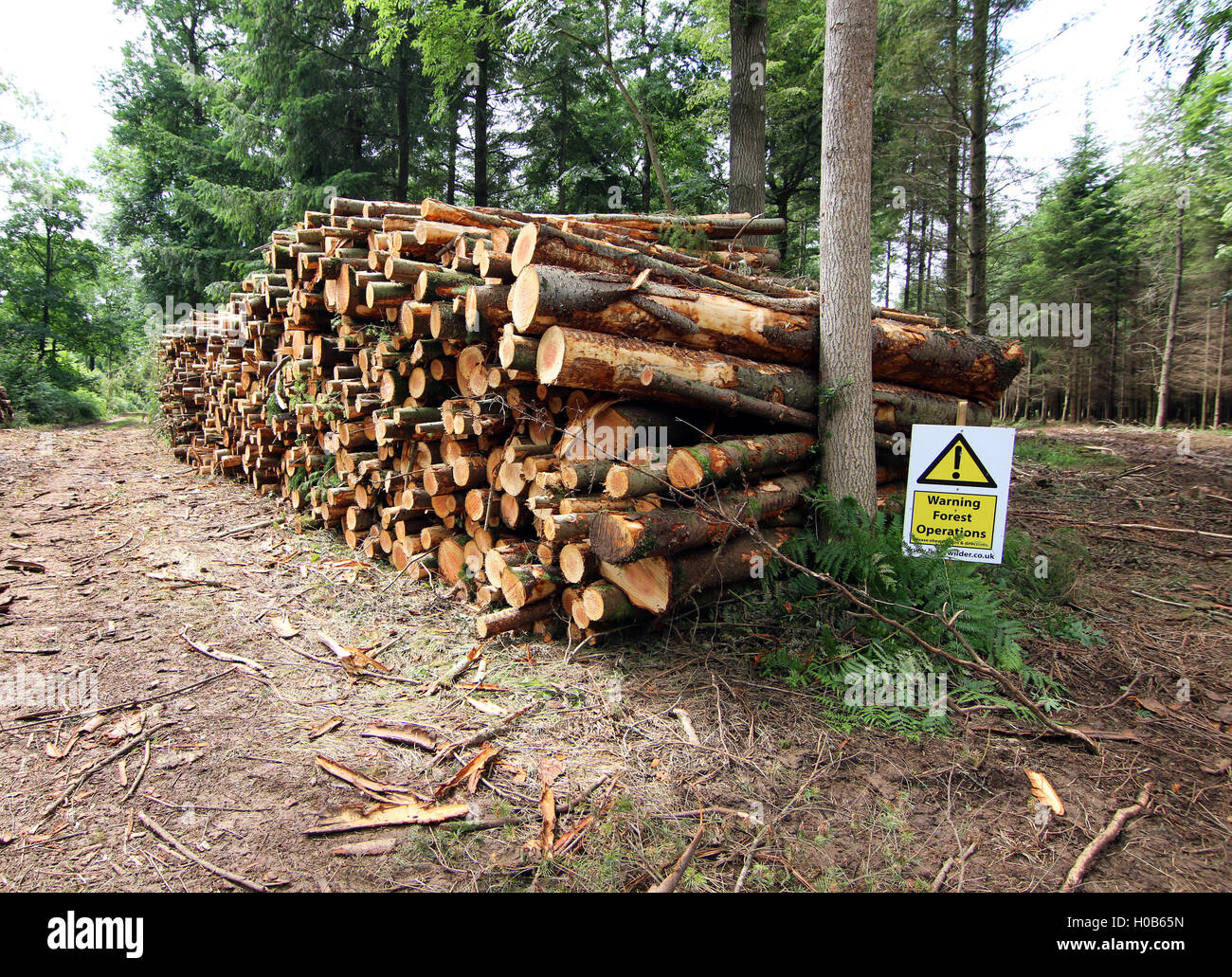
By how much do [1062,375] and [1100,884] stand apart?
28.4 meters

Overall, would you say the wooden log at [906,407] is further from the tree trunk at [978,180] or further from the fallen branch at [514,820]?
the tree trunk at [978,180]

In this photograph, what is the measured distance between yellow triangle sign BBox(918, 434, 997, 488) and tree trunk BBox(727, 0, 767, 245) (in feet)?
21.3

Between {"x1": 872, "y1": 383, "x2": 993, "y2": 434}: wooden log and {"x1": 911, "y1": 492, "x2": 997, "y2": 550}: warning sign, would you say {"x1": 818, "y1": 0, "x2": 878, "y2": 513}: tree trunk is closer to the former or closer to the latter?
{"x1": 911, "y1": 492, "x2": 997, "y2": 550}: warning sign

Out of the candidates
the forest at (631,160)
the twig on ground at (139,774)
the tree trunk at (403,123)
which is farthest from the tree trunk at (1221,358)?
the twig on ground at (139,774)

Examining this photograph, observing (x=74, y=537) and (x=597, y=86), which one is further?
(x=597, y=86)

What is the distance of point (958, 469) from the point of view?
4.17 m

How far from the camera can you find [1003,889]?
2254mm

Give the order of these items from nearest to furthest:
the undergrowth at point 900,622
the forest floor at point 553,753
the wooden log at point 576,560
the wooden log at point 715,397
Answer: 1. the forest floor at point 553,753
2. the undergrowth at point 900,622
3. the wooden log at point 715,397
4. the wooden log at point 576,560

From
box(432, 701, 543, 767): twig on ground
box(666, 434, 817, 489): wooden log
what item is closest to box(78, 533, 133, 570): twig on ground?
box(432, 701, 543, 767): twig on ground

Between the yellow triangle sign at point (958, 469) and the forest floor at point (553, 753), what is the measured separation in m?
1.10

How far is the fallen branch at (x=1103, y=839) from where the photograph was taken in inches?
88.4

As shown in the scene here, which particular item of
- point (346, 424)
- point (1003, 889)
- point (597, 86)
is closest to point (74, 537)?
point (346, 424)

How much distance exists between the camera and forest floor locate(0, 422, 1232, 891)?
2330 millimetres
